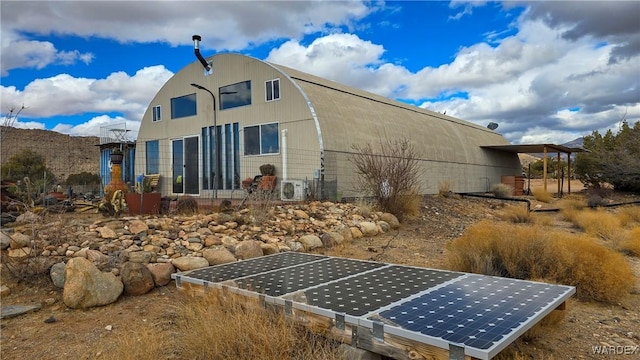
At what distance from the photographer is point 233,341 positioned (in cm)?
316

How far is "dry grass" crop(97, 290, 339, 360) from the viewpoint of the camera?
3.10 m

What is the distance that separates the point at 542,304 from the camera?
11.4ft

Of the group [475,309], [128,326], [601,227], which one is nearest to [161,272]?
[128,326]

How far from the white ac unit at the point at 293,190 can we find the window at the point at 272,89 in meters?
3.74

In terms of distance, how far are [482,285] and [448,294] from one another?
52 cm

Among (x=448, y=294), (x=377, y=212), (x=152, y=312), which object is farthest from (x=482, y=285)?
(x=377, y=212)

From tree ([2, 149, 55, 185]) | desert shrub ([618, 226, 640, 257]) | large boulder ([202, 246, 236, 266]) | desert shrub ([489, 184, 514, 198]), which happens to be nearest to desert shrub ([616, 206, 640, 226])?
desert shrub ([618, 226, 640, 257])

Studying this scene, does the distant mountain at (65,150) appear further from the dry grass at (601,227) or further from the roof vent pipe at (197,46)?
the dry grass at (601,227)

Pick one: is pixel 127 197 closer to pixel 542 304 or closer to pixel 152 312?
pixel 152 312

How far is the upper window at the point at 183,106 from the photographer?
730 inches

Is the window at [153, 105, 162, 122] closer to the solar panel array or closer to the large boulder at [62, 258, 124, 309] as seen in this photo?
the large boulder at [62, 258, 124, 309]

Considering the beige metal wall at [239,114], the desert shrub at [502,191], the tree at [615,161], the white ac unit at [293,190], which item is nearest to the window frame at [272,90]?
the beige metal wall at [239,114]

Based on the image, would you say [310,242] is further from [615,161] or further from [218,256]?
[615,161]

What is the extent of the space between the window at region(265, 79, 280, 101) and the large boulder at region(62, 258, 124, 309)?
450 inches
